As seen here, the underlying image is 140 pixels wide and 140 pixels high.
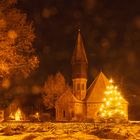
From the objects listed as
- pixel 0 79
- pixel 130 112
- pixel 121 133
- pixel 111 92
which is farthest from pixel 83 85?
pixel 121 133

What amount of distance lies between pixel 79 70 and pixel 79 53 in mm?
3409

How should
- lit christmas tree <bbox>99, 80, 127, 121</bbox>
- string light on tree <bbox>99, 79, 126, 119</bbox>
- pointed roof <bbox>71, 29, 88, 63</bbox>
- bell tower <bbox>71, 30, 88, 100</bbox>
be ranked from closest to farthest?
1. lit christmas tree <bbox>99, 80, 127, 121</bbox>
2. string light on tree <bbox>99, 79, 126, 119</bbox>
3. bell tower <bbox>71, 30, 88, 100</bbox>
4. pointed roof <bbox>71, 29, 88, 63</bbox>

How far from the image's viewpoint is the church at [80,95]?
71000 mm

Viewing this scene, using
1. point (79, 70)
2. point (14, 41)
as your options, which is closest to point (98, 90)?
point (79, 70)

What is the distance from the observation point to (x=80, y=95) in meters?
73.3

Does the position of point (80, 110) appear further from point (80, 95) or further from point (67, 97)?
point (67, 97)

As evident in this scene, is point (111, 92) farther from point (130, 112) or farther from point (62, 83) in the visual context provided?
point (62, 83)

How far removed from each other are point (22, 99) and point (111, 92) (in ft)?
204

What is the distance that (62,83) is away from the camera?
80.6 m

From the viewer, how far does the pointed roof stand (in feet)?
247

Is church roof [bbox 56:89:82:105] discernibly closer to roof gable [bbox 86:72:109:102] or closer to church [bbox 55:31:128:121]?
church [bbox 55:31:128:121]

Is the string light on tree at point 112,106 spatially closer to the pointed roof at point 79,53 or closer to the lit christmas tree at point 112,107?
the lit christmas tree at point 112,107

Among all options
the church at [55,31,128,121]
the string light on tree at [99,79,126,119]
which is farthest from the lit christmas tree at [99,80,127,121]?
the church at [55,31,128,121]

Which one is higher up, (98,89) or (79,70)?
(79,70)
